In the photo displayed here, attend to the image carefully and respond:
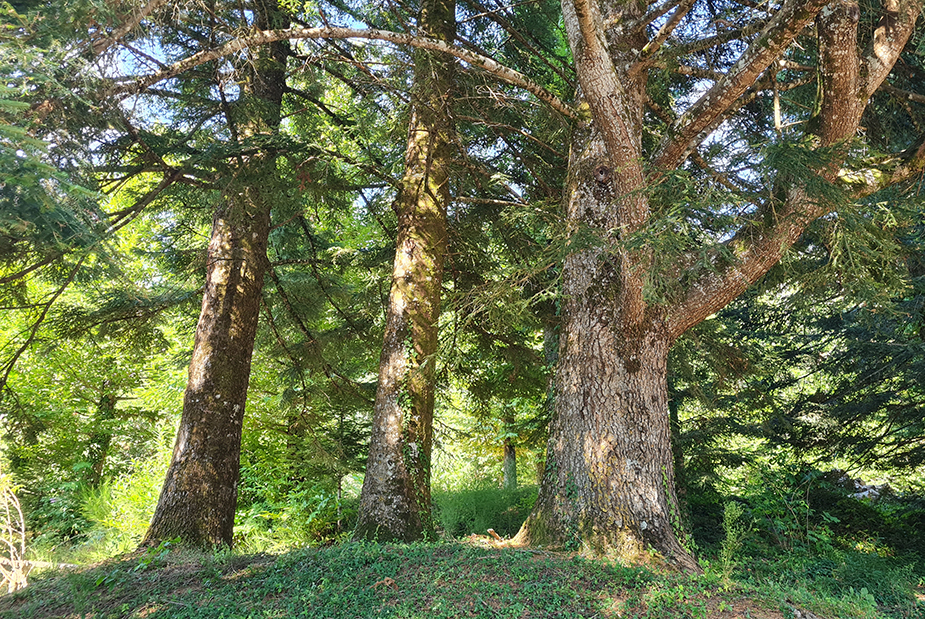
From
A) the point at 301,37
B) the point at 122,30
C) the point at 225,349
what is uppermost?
the point at 301,37

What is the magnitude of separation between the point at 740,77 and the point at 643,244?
1719 mm

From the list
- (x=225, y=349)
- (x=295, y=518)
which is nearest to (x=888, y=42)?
(x=225, y=349)

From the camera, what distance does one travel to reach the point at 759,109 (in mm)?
6750

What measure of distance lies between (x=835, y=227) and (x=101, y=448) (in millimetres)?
15981

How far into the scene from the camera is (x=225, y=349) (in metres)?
6.14

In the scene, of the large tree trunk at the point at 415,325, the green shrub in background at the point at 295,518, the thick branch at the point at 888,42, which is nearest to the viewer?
the thick branch at the point at 888,42

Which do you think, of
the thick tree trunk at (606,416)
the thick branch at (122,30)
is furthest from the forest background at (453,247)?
the thick tree trunk at (606,416)

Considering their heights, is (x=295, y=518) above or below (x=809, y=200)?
below

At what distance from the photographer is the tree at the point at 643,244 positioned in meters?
4.00

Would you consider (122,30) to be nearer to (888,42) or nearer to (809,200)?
(809,200)

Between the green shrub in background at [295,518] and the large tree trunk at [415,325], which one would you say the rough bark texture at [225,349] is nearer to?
the large tree trunk at [415,325]

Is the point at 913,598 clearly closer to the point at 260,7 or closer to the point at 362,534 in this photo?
the point at 362,534

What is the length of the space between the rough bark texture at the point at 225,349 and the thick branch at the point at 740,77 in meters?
4.10

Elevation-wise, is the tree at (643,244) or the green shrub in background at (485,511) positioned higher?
the tree at (643,244)
